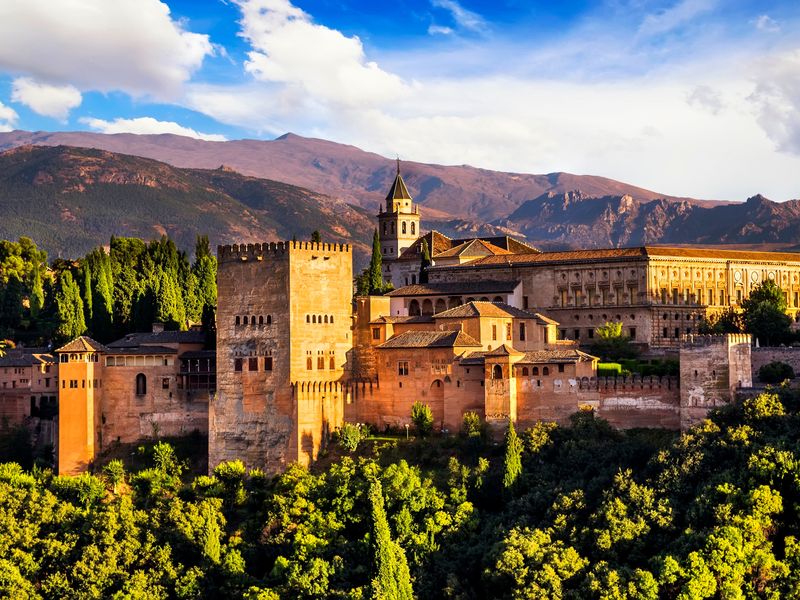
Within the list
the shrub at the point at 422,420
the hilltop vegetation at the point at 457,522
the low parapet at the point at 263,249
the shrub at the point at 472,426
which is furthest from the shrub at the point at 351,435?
the low parapet at the point at 263,249

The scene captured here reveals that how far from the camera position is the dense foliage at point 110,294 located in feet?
238

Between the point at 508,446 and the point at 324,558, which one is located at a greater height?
the point at 508,446

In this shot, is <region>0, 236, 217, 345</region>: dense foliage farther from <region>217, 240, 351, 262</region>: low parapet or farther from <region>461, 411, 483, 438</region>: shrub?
<region>461, 411, 483, 438</region>: shrub

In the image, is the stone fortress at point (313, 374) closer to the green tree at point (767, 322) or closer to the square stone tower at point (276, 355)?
the square stone tower at point (276, 355)

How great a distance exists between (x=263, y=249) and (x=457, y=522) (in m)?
16.1

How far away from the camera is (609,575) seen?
145 feet

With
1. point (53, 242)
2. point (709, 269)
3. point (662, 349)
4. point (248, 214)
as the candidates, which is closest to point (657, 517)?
point (662, 349)

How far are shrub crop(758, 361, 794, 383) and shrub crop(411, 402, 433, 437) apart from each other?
45.9 ft

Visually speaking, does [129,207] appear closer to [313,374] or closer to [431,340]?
[313,374]

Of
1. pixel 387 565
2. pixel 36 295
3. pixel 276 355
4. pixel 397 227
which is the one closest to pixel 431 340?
pixel 276 355

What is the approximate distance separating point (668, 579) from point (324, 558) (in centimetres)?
1317

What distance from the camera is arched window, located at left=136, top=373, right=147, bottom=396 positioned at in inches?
2458

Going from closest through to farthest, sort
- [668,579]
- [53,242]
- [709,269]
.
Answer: [668,579] → [709,269] → [53,242]

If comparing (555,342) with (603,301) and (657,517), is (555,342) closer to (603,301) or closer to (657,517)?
(603,301)
